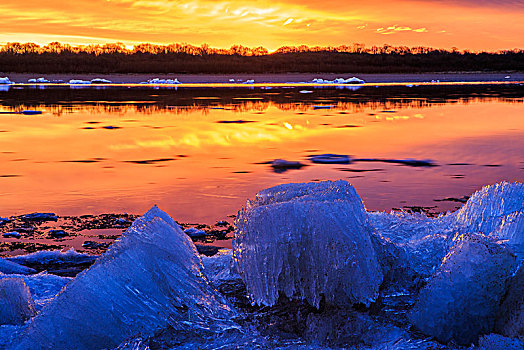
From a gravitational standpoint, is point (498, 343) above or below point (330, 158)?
below

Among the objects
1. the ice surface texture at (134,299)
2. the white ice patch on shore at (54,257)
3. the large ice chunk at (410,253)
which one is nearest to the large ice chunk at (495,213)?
the large ice chunk at (410,253)

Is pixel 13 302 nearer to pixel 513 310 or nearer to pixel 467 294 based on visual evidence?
pixel 467 294

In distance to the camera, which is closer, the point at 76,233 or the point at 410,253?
the point at 410,253

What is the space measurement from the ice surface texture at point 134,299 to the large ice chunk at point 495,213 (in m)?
1.74

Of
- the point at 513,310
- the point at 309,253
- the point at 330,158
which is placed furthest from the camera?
the point at 330,158

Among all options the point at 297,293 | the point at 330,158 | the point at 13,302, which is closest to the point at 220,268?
the point at 297,293

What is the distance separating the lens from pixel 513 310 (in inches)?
111

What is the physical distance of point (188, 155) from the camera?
33.1ft

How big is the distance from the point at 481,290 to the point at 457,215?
133cm

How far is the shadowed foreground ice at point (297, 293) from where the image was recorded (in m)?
2.91

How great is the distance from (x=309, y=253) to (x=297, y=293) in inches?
10.1

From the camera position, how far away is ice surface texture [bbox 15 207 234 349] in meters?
2.83

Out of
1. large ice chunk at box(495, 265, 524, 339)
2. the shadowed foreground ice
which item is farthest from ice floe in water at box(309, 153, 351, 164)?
large ice chunk at box(495, 265, 524, 339)

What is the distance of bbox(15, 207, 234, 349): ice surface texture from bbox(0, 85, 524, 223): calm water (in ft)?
6.99
